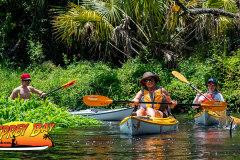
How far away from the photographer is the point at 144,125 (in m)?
7.12

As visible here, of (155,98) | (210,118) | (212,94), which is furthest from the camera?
(212,94)

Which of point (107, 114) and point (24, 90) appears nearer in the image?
point (24, 90)

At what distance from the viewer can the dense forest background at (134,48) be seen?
41.9ft

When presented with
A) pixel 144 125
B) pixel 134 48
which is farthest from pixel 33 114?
pixel 134 48

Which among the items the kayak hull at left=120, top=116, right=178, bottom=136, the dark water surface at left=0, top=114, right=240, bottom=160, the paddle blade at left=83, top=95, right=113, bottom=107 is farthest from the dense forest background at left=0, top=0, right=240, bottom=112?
the dark water surface at left=0, top=114, right=240, bottom=160

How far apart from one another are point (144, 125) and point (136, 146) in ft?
4.27

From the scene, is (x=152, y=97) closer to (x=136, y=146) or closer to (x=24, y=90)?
(x=136, y=146)

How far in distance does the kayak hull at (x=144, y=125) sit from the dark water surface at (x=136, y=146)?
0.16m

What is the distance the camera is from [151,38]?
14367 millimetres

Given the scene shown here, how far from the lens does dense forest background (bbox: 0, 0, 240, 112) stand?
503 inches

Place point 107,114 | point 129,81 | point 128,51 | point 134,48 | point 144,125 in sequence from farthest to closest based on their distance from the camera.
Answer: point 134,48 → point 129,81 → point 128,51 → point 107,114 → point 144,125

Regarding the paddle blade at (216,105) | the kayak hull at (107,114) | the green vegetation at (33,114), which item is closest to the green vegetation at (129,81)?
the kayak hull at (107,114)

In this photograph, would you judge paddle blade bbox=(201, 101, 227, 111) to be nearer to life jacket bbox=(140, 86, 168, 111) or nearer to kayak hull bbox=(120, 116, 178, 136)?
life jacket bbox=(140, 86, 168, 111)

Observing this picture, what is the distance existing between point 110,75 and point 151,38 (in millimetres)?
2302
